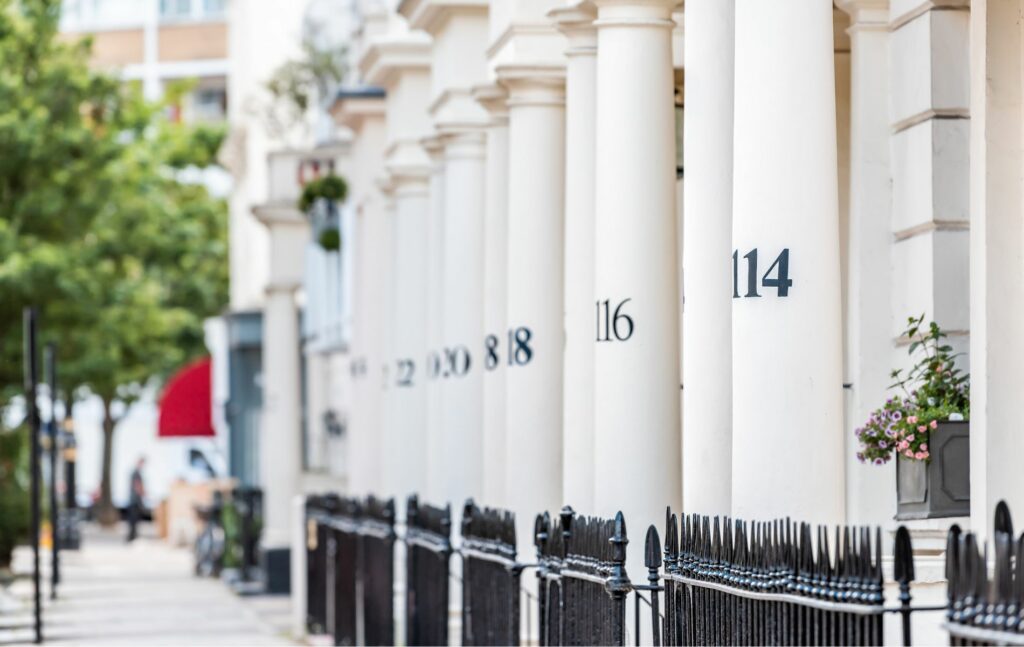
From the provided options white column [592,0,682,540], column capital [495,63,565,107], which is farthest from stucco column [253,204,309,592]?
white column [592,0,682,540]

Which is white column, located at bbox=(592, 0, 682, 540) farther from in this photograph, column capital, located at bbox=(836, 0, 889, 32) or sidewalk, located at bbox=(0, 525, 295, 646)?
sidewalk, located at bbox=(0, 525, 295, 646)

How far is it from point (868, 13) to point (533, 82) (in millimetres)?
3952

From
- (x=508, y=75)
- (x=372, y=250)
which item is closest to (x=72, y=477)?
(x=372, y=250)

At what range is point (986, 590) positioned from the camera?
20.8 ft

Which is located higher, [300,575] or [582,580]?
[582,580]

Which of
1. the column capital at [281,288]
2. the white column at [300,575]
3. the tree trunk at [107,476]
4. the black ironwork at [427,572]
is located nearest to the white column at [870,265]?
the black ironwork at [427,572]

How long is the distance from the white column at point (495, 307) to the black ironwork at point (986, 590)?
10.4m

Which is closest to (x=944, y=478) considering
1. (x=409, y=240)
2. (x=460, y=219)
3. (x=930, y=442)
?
(x=930, y=442)

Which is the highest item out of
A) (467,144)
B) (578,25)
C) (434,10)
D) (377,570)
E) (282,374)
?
(434,10)

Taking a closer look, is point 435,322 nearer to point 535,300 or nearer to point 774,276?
point 535,300

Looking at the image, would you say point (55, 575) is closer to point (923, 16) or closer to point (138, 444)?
point (923, 16)

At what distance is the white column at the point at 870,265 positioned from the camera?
1146cm

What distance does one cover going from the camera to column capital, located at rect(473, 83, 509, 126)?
52.7 feet

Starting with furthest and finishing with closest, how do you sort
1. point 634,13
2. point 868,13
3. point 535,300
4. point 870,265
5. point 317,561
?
point 317,561
point 535,300
point 634,13
point 868,13
point 870,265
